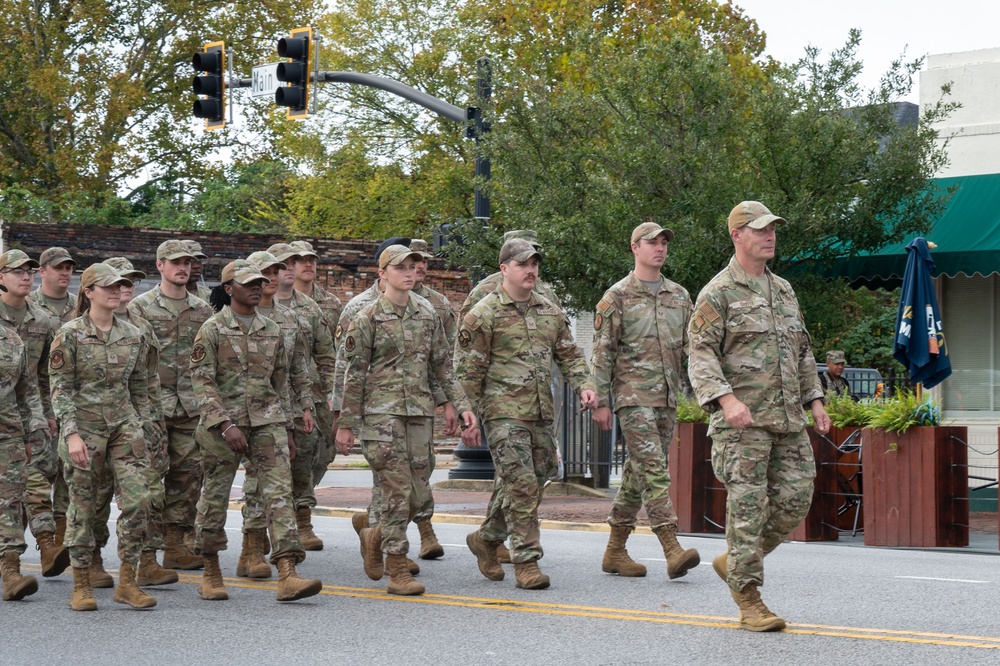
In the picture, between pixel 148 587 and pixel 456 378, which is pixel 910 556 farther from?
pixel 148 587

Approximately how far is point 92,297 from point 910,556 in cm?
708

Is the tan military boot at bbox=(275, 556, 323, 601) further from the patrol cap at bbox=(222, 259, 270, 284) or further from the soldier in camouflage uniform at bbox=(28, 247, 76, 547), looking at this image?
the soldier in camouflage uniform at bbox=(28, 247, 76, 547)

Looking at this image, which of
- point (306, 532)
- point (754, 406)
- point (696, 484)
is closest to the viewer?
point (754, 406)

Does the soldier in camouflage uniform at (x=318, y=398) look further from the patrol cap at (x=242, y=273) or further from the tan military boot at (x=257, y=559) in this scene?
the patrol cap at (x=242, y=273)

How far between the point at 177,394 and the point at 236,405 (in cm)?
146

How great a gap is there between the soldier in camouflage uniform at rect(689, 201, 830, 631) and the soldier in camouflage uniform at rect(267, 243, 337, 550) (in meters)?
4.43

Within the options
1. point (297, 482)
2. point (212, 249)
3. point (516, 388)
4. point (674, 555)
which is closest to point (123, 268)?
point (297, 482)

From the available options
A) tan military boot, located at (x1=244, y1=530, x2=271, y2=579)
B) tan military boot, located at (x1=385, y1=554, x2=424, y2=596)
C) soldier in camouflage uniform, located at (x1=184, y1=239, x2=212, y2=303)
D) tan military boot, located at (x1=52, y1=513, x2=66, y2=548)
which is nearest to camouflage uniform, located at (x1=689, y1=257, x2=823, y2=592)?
tan military boot, located at (x1=385, y1=554, x2=424, y2=596)

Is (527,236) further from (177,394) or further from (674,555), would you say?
(177,394)

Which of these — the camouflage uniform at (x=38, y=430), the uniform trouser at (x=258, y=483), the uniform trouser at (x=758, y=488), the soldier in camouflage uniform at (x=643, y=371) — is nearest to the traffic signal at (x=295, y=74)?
the camouflage uniform at (x=38, y=430)

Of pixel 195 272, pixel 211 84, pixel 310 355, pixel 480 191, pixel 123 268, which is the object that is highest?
pixel 211 84

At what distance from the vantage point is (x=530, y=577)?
1042 centimetres

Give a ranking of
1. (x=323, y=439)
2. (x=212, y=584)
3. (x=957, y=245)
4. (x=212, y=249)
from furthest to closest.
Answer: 1. (x=212, y=249)
2. (x=957, y=245)
3. (x=323, y=439)
4. (x=212, y=584)

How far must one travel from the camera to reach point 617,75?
20.1 m
